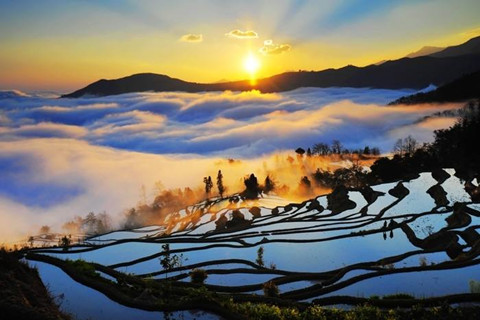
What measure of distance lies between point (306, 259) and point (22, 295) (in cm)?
3425

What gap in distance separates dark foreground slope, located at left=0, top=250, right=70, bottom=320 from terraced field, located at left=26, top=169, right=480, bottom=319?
4.53 metres

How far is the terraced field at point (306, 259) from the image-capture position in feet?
96.9

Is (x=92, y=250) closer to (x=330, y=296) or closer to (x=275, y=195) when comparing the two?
(x=330, y=296)

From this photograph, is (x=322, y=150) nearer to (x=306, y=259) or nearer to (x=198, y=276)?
(x=306, y=259)

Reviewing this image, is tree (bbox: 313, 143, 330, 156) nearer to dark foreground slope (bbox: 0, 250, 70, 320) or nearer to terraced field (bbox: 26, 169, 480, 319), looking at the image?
terraced field (bbox: 26, 169, 480, 319)

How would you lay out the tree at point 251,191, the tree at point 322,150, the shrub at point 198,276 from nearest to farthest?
the shrub at point 198,276 < the tree at point 251,191 < the tree at point 322,150

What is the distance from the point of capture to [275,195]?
124688 mm

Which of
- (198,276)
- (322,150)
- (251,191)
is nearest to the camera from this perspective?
(198,276)

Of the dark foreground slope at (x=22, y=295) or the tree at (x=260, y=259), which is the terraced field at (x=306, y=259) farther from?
the dark foreground slope at (x=22, y=295)

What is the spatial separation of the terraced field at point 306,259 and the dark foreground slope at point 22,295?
4530 millimetres

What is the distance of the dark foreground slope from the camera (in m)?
15.8

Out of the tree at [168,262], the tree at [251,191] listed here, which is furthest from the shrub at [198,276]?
the tree at [251,191]

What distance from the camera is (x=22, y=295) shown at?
18094mm

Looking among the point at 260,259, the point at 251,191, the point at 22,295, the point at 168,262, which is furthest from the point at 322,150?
the point at 22,295
